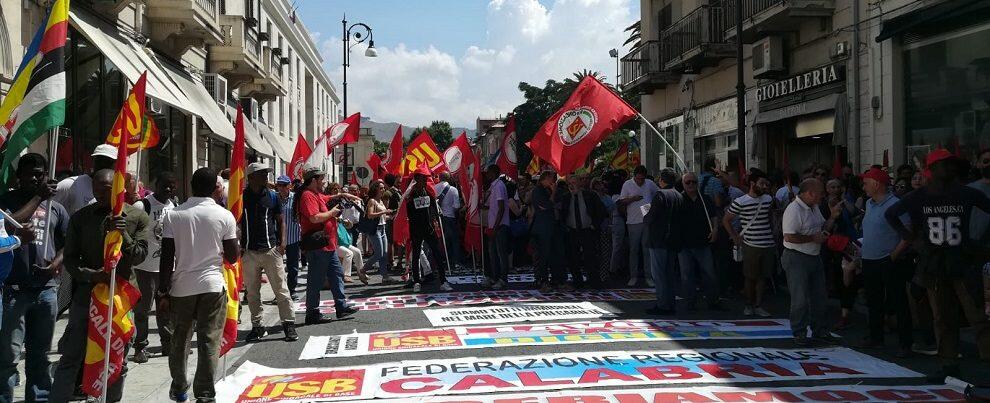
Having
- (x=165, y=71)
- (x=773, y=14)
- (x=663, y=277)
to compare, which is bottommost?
(x=663, y=277)

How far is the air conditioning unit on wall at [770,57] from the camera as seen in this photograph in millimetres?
18938

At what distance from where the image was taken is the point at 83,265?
5398 mm

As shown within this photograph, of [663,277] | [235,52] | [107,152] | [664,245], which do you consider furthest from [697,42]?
[107,152]

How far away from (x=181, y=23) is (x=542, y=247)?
35.1 feet

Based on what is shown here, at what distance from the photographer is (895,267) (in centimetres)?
757

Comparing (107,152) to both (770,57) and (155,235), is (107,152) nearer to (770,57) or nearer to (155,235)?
(155,235)

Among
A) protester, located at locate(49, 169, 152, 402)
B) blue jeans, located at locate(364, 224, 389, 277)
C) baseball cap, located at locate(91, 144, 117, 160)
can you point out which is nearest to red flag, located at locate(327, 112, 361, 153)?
blue jeans, located at locate(364, 224, 389, 277)

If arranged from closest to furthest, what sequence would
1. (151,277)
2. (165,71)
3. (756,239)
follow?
1. (151,277)
2. (756,239)
3. (165,71)

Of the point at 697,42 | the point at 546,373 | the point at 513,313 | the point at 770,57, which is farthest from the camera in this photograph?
the point at 697,42

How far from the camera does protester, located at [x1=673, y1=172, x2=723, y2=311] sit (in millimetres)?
9922

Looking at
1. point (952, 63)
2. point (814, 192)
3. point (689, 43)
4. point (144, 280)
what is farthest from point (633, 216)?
point (689, 43)

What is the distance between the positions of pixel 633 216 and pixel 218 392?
802 cm

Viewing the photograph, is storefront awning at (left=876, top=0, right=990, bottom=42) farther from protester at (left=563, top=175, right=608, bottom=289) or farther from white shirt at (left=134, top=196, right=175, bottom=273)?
white shirt at (left=134, top=196, right=175, bottom=273)

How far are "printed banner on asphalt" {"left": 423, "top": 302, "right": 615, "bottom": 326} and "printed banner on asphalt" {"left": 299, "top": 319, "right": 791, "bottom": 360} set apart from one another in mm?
451
